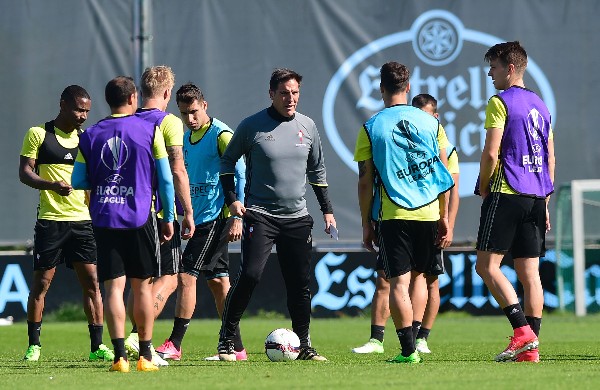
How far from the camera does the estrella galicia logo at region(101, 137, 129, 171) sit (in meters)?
8.27

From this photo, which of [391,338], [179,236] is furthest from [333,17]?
[179,236]

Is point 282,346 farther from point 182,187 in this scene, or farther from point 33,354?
point 33,354

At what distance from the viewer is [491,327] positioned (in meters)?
14.9

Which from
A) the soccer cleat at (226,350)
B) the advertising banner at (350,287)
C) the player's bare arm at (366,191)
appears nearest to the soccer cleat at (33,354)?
the soccer cleat at (226,350)

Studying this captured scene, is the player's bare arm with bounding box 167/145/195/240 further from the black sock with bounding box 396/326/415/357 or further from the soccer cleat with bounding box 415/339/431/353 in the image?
the soccer cleat with bounding box 415/339/431/353

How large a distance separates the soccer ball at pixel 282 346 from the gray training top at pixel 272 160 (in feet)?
2.88

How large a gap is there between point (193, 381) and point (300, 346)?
2.11 metres

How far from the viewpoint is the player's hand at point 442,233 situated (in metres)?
9.20

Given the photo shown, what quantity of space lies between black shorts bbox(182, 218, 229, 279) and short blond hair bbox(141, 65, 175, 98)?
4.27ft

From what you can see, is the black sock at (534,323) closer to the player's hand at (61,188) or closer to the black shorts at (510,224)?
the black shorts at (510,224)

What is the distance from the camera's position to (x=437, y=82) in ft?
57.8

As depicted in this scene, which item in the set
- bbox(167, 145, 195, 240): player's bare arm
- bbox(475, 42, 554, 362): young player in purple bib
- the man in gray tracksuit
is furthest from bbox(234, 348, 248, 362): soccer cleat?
bbox(475, 42, 554, 362): young player in purple bib

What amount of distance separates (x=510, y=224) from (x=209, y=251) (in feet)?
8.45

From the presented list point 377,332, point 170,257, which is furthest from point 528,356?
point 170,257
